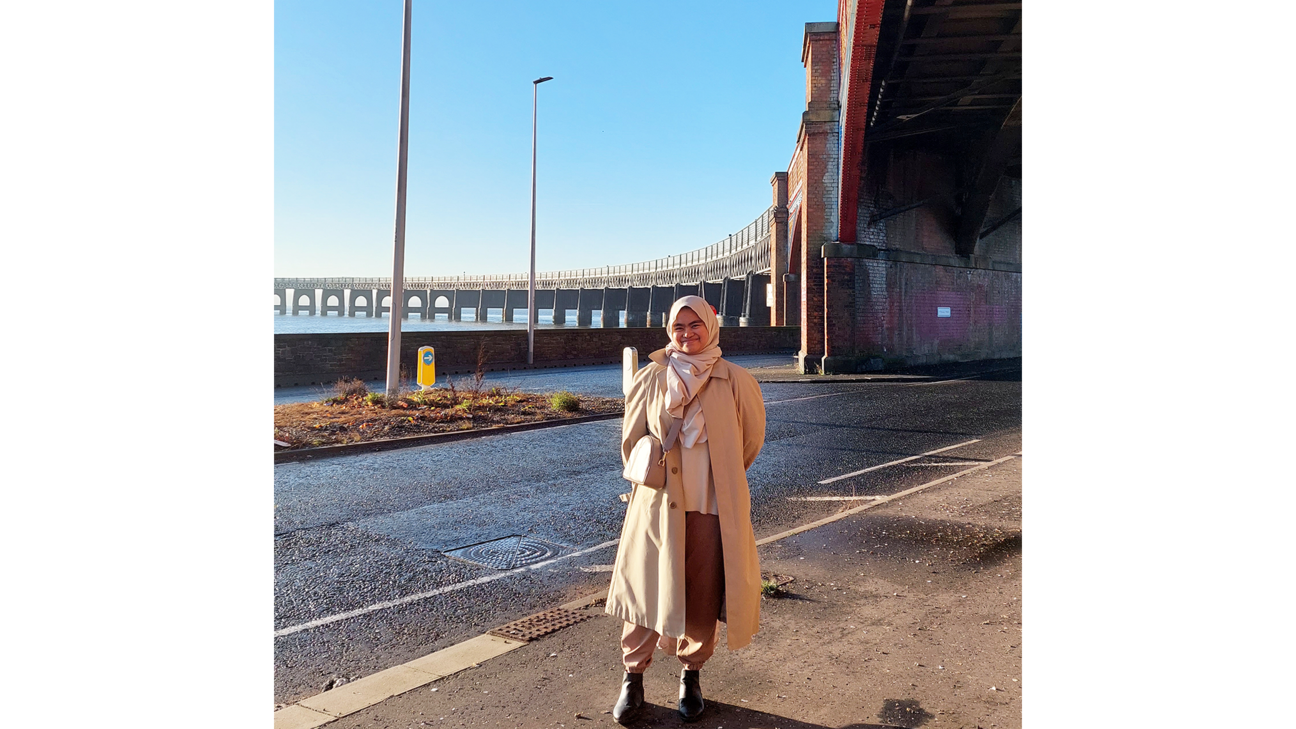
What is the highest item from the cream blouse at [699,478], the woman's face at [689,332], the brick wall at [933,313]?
the brick wall at [933,313]

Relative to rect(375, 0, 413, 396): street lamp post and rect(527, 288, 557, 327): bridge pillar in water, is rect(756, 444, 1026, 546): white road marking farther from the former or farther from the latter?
rect(527, 288, 557, 327): bridge pillar in water

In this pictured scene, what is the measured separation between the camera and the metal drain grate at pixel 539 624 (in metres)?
4.36

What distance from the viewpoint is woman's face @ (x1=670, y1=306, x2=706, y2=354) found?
3527 millimetres

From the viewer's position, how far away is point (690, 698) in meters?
3.46

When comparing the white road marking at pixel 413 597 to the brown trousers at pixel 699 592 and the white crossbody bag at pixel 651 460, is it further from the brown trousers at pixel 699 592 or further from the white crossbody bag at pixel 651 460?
the white crossbody bag at pixel 651 460

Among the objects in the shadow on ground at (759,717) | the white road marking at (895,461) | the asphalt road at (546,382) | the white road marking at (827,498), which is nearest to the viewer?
the shadow on ground at (759,717)

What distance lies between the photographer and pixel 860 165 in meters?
21.1

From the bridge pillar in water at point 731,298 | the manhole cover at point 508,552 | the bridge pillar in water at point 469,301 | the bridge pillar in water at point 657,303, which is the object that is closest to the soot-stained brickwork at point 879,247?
the manhole cover at point 508,552

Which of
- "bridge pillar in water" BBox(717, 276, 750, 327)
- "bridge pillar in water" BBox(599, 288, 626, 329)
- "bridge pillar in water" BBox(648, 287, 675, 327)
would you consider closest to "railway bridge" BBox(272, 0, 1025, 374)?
"bridge pillar in water" BBox(717, 276, 750, 327)

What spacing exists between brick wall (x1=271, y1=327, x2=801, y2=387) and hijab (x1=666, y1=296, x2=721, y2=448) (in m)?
13.0

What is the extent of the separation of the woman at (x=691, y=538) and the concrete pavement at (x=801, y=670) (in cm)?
29

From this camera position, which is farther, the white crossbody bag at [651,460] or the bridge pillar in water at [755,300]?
the bridge pillar in water at [755,300]
